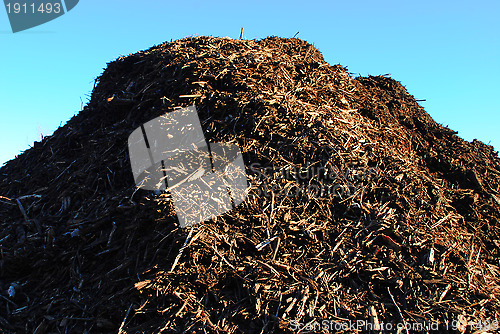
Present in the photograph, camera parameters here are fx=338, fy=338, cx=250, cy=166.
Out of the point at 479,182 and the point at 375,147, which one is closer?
the point at 375,147

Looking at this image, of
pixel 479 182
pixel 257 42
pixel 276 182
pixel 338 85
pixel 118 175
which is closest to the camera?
pixel 276 182

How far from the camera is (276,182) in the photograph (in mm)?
3439

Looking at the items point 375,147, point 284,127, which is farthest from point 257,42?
point 375,147

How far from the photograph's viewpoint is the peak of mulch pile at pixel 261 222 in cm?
270

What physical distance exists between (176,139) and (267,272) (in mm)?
1955

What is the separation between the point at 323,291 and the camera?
8.96 ft

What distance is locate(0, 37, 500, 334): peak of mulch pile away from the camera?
270 cm

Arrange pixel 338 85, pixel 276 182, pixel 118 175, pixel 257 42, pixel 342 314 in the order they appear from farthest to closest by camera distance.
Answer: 1. pixel 257 42
2. pixel 338 85
3. pixel 118 175
4. pixel 276 182
5. pixel 342 314

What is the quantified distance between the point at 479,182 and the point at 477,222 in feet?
2.40

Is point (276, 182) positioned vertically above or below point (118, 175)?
below

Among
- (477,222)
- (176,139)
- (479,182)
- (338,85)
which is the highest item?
(338,85)

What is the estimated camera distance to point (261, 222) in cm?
310

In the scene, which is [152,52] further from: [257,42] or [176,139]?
[176,139]

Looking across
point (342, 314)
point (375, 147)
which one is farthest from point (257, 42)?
point (342, 314)
